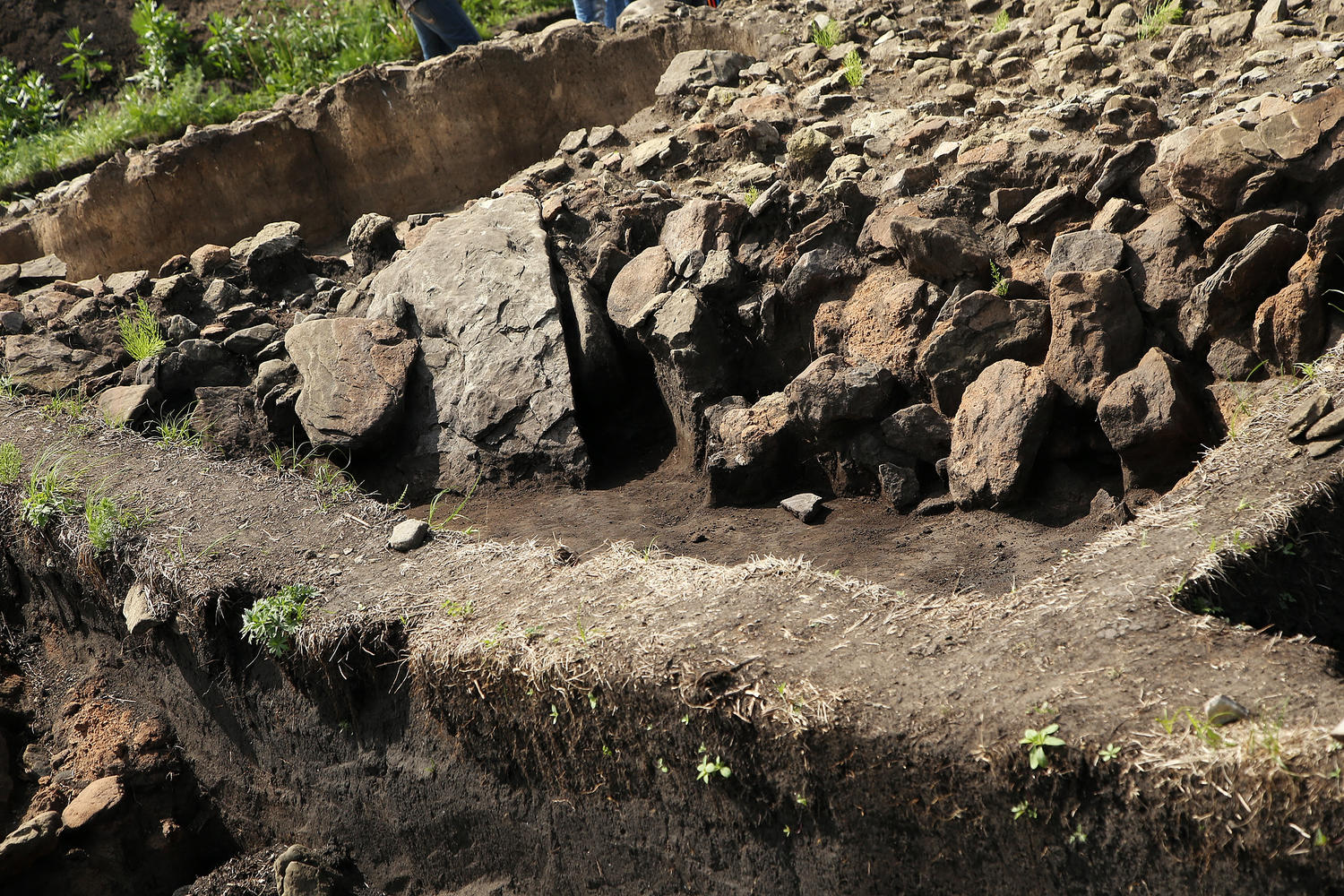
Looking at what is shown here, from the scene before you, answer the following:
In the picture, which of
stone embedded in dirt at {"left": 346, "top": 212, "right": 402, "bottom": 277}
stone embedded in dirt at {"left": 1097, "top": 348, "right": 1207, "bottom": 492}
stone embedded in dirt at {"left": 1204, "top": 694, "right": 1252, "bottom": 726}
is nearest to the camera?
stone embedded in dirt at {"left": 1204, "top": 694, "right": 1252, "bottom": 726}

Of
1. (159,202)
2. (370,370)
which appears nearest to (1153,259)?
(370,370)

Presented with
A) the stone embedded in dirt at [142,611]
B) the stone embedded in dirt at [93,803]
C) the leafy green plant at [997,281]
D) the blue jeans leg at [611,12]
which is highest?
the blue jeans leg at [611,12]

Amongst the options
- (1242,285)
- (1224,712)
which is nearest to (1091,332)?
(1242,285)

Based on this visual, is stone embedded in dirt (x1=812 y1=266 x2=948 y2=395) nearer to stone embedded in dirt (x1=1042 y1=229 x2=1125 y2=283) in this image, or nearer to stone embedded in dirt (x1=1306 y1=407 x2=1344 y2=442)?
stone embedded in dirt (x1=1042 y1=229 x2=1125 y2=283)

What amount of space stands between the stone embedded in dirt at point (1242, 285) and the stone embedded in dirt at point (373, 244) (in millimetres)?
4055

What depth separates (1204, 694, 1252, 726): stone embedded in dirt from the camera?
6.89 ft

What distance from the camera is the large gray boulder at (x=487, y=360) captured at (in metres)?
4.28

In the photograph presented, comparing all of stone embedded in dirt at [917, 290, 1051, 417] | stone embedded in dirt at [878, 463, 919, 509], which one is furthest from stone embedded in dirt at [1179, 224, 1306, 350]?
stone embedded in dirt at [878, 463, 919, 509]

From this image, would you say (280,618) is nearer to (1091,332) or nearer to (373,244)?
(373,244)

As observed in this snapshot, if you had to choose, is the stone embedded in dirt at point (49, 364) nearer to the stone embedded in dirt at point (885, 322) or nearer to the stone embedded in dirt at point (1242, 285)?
the stone embedded in dirt at point (885, 322)

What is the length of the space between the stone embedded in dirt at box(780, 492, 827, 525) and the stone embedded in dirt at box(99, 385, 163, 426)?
9.83ft

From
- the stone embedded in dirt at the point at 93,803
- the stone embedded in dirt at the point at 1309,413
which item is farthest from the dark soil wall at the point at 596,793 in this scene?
the stone embedded in dirt at the point at 1309,413

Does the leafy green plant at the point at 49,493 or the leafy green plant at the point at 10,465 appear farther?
the leafy green plant at the point at 10,465

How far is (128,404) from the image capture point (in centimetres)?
462
